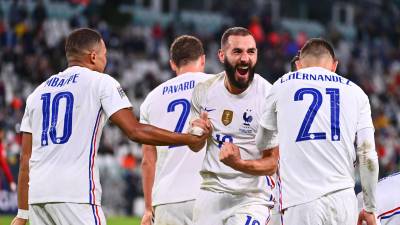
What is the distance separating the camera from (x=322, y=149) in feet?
23.8

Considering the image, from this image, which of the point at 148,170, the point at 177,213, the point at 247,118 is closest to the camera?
the point at 247,118

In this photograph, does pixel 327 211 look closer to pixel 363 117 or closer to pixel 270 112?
pixel 363 117

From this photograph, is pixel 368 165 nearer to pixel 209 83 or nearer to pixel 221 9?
pixel 209 83

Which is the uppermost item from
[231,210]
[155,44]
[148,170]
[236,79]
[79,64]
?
[155,44]

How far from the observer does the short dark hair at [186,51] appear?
921 cm

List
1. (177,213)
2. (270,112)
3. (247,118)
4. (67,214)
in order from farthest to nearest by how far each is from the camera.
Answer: (177,213) < (247,118) < (270,112) < (67,214)

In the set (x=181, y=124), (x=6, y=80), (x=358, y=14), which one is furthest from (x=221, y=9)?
(x=181, y=124)

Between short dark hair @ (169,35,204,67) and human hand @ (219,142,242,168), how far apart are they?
2009mm

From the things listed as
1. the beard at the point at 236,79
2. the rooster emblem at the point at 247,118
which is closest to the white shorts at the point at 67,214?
the rooster emblem at the point at 247,118

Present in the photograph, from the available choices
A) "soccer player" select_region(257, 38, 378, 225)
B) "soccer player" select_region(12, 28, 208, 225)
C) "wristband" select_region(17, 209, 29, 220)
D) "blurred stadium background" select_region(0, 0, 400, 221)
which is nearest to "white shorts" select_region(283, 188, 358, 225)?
"soccer player" select_region(257, 38, 378, 225)

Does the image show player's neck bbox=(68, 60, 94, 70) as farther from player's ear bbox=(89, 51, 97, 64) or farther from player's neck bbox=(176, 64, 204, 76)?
player's neck bbox=(176, 64, 204, 76)

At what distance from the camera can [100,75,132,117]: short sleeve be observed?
7121mm

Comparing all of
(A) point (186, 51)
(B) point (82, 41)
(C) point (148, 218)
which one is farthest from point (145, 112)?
(B) point (82, 41)

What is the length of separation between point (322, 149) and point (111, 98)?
1.57m
